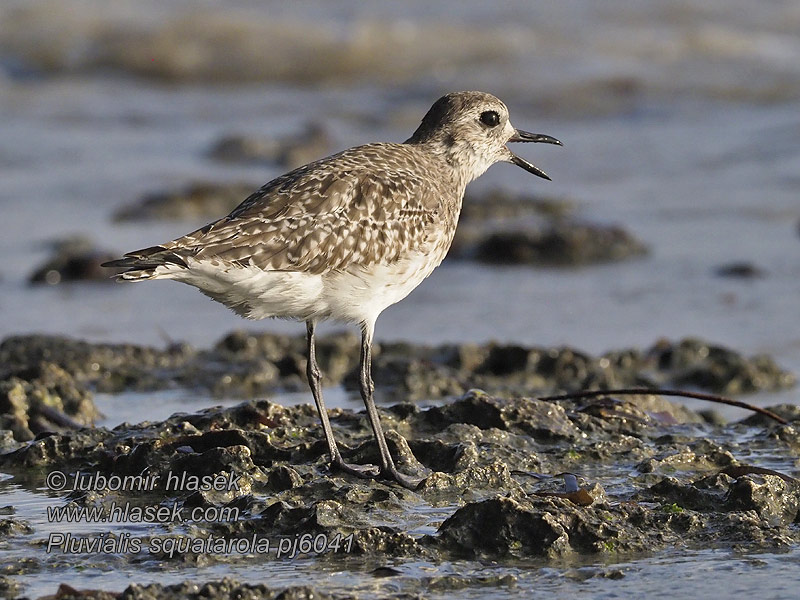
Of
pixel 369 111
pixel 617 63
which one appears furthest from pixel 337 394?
pixel 617 63

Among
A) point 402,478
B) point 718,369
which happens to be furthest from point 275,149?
point 402,478

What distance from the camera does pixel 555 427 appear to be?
19.8ft

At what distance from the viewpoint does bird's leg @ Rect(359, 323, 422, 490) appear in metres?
5.35

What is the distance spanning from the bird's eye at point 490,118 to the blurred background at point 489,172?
268 centimetres

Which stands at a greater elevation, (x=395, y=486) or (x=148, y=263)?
(x=148, y=263)

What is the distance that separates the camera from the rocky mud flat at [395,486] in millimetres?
4648

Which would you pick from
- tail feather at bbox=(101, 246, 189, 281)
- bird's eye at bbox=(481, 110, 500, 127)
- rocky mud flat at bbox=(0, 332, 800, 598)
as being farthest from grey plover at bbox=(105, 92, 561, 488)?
bird's eye at bbox=(481, 110, 500, 127)

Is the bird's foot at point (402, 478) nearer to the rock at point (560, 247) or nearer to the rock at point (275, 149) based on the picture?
the rock at point (560, 247)

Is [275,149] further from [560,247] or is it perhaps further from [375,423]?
[375,423]

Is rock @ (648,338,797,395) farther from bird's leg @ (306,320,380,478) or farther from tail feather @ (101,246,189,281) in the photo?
tail feather @ (101,246,189,281)

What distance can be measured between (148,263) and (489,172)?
10.6 metres

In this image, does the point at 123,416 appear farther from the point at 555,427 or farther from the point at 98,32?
the point at 98,32

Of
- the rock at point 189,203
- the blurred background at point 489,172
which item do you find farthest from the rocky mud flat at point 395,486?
the rock at point 189,203

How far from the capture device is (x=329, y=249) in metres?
5.88
